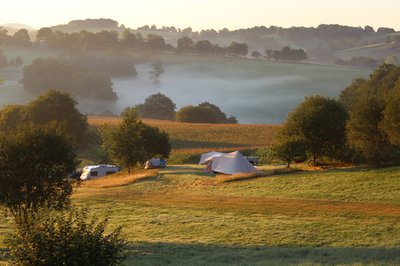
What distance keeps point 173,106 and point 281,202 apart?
12061cm

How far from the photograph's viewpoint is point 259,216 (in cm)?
3625

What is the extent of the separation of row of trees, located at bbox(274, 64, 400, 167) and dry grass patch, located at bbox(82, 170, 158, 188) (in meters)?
14.8

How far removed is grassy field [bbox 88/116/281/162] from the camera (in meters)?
83.7

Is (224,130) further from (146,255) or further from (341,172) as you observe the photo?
(146,255)

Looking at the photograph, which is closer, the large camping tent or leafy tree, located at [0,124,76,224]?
leafy tree, located at [0,124,76,224]

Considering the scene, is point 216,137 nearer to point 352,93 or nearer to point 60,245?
point 352,93

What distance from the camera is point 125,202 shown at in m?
45.0

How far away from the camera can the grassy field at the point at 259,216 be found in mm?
Result: 24250

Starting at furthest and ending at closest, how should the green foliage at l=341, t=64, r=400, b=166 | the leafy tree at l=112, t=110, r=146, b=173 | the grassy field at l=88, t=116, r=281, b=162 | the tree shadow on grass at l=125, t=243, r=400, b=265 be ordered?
the grassy field at l=88, t=116, r=281, b=162, the leafy tree at l=112, t=110, r=146, b=173, the green foliage at l=341, t=64, r=400, b=166, the tree shadow on grass at l=125, t=243, r=400, b=265

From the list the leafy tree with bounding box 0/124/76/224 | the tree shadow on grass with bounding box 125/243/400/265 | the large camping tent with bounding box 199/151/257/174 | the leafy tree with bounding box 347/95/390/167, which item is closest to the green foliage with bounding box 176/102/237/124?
the large camping tent with bounding box 199/151/257/174

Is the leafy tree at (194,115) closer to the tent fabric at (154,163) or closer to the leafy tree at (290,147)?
the tent fabric at (154,163)

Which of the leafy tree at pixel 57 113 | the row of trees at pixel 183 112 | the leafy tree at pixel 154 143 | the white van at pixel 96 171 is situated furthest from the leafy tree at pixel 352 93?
the white van at pixel 96 171

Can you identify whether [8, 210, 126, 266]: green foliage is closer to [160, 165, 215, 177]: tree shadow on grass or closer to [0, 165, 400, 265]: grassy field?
[0, 165, 400, 265]: grassy field

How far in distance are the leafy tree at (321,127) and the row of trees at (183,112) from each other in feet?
250
